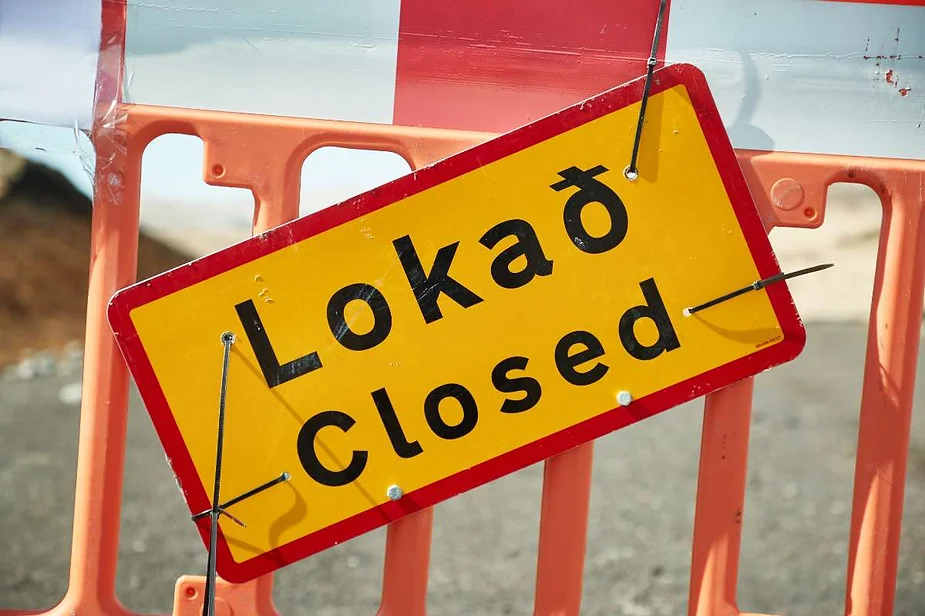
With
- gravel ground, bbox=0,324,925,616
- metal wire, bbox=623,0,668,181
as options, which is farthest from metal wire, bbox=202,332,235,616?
gravel ground, bbox=0,324,925,616

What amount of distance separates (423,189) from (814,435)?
7.20 feet

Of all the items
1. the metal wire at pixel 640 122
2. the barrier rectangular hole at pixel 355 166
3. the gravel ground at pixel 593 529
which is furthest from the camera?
the gravel ground at pixel 593 529

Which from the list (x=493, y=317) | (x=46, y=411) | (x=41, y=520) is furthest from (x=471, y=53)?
(x=46, y=411)

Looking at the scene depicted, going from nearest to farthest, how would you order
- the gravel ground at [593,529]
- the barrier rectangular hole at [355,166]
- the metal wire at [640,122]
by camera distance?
the metal wire at [640,122], the barrier rectangular hole at [355,166], the gravel ground at [593,529]

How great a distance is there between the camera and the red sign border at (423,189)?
1.06m

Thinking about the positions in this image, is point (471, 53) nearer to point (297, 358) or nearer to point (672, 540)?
point (297, 358)

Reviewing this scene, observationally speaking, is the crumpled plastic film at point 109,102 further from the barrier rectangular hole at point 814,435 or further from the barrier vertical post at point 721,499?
the barrier rectangular hole at point 814,435

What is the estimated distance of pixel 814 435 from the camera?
287 centimetres

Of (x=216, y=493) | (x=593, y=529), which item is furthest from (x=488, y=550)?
(x=216, y=493)

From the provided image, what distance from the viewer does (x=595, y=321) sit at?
1067mm

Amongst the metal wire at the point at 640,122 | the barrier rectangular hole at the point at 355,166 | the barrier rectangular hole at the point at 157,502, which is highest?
the metal wire at the point at 640,122

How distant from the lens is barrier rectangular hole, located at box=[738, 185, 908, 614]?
2.17 metres

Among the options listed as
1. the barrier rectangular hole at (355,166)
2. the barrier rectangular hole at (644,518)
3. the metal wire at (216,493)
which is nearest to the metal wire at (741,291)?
the barrier rectangular hole at (355,166)

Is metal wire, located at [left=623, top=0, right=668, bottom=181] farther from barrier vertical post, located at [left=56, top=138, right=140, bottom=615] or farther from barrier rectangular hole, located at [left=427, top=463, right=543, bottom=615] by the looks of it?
barrier rectangular hole, located at [left=427, top=463, right=543, bottom=615]
